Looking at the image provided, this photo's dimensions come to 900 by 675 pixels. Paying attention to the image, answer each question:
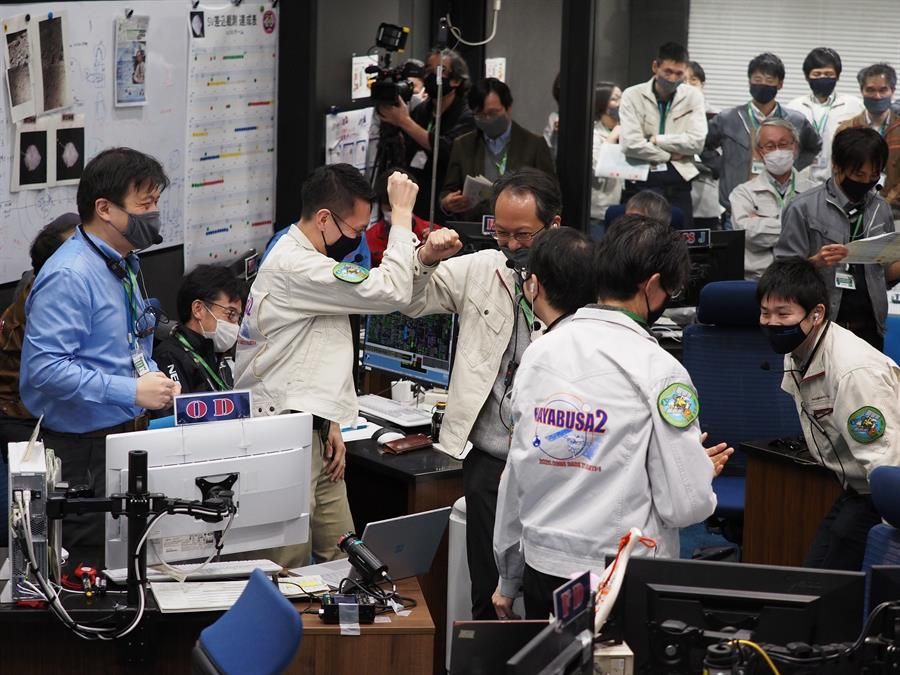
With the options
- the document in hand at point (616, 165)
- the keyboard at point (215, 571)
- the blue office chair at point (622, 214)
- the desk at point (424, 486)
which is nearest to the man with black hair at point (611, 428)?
the keyboard at point (215, 571)

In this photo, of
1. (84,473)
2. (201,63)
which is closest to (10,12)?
(201,63)

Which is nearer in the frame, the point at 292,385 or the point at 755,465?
the point at 292,385

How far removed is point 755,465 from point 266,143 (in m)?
3.36

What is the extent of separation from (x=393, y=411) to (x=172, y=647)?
1.71 m

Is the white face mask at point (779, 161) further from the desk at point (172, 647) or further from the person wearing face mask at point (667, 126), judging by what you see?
the desk at point (172, 647)

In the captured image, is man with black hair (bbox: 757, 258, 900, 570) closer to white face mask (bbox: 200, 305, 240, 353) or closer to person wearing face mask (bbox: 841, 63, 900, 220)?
white face mask (bbox: 200, 305, 240, 353)

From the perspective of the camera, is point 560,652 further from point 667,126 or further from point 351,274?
point 667,126

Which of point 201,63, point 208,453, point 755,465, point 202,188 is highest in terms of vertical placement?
point 201,63

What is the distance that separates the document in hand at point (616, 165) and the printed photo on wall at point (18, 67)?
3052 millimetres

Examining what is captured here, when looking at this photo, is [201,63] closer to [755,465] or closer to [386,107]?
[386,107]

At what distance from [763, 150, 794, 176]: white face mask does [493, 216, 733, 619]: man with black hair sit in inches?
153

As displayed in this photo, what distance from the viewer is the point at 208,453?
3047 millimetres

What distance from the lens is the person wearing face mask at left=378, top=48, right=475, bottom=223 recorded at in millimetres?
6879

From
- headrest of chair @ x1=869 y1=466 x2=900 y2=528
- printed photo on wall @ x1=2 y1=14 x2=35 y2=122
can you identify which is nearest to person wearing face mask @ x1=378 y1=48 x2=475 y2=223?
printed photo on wall @ x1=2 y1=14 x2=35 y2=122
